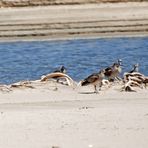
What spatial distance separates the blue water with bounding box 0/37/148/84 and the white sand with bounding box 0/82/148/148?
442 centimetres

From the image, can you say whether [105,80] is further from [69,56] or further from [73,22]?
[73,22]

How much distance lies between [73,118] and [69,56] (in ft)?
44.3

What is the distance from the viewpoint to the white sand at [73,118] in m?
9.23

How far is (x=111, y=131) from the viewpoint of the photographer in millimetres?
9742

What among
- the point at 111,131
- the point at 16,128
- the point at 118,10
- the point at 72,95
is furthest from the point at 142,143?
the point at 118,10

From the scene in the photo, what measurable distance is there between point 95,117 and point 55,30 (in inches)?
877

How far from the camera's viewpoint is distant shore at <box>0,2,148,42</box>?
3181 cm

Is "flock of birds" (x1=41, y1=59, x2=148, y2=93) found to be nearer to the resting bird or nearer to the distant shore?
the resting bird

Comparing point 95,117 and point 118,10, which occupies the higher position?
point 118,10

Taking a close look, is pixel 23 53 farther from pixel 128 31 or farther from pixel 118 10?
pixel 118 10

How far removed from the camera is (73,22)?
34500mm

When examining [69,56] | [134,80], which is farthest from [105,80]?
[69,56]

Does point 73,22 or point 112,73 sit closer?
point 112,73

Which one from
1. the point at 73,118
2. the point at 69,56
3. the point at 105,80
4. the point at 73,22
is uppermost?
the point at 73,22
